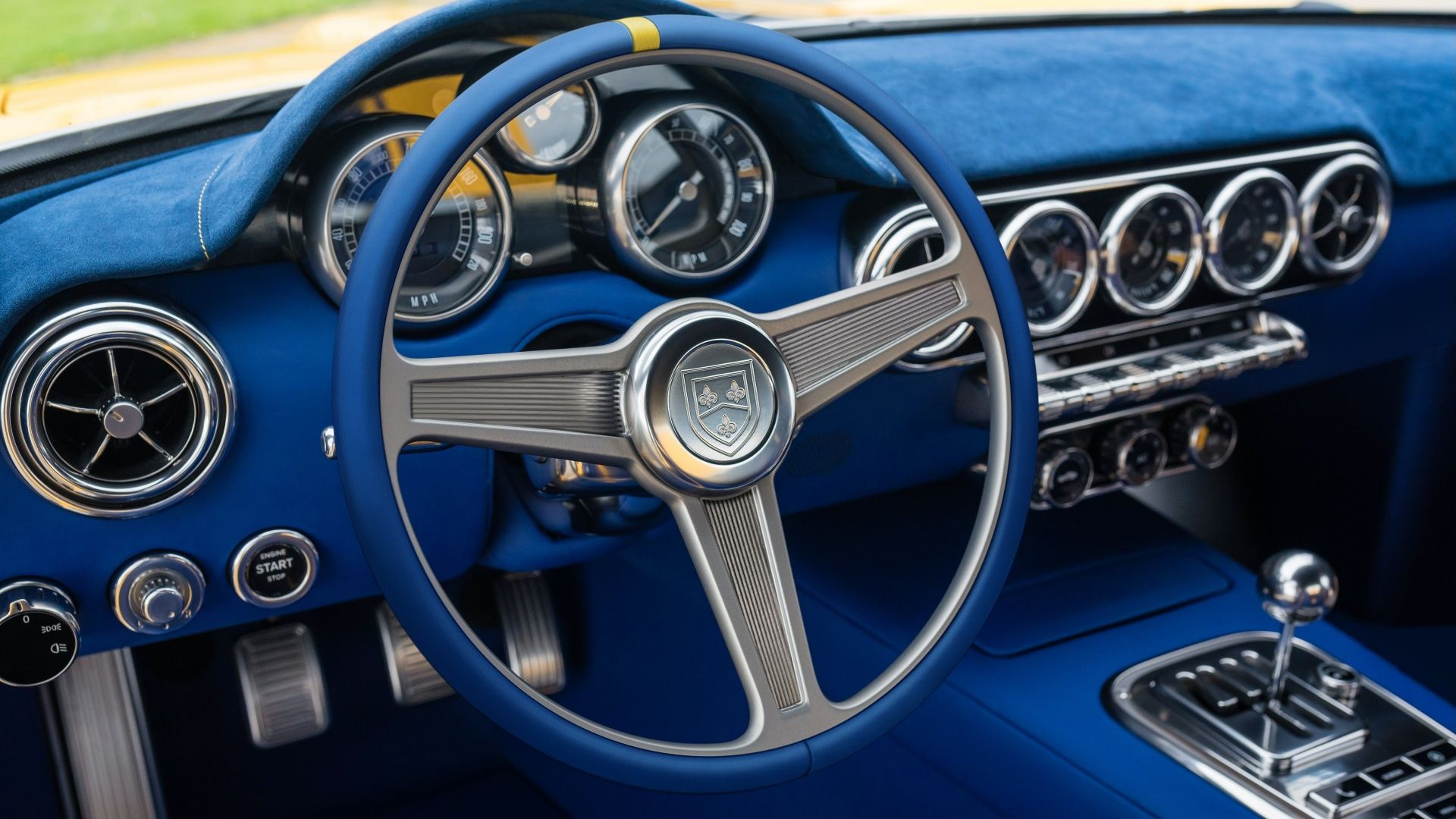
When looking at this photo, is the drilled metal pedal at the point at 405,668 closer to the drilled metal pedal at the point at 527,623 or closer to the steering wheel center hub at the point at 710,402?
the drilled metal pedal at the point at 527,623

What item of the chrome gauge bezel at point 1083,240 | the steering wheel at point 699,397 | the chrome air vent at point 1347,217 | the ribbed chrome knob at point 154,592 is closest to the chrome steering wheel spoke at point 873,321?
the steering wheel at point 699,397

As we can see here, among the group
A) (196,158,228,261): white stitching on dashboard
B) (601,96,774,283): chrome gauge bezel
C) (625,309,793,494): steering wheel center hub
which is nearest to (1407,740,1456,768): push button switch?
(625,309,793,494): steering wheel center hub

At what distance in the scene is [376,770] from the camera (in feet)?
6.98

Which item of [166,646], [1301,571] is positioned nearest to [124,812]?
[166,646]

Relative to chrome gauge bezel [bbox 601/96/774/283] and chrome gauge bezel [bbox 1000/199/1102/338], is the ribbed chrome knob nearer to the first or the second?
chrome gauge bezel [bbox 601/96/774/283]

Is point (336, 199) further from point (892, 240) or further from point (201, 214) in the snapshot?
point (892, 240)

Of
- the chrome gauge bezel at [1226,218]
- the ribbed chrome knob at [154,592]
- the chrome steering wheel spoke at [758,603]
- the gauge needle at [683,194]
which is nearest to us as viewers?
the chrome steering wheel spoke at [758,603]

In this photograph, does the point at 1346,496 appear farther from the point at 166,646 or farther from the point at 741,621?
the point at 166,646

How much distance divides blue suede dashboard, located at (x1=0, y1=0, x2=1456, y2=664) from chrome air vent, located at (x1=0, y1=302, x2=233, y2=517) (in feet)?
0.09

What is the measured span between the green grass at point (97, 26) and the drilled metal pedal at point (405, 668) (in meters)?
0.84

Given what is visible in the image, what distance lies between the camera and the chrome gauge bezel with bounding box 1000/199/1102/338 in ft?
5.06

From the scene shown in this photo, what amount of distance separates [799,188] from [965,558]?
1.51 ft

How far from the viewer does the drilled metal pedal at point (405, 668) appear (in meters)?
1.92

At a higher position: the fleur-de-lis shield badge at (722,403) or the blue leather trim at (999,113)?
the blue leather trim at (999,113)
